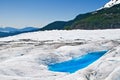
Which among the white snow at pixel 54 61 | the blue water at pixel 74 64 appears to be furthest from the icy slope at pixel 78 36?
the blue water at pixel 74 64

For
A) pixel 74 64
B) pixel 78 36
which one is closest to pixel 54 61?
pixel 74 64

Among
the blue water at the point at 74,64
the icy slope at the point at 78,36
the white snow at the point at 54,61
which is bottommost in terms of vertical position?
the blue water at the point at 74,64

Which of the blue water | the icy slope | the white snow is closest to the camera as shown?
the white snow

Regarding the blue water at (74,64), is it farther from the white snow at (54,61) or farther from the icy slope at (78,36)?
the icy slope at (78,36)

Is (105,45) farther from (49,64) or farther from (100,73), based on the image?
(100,73)

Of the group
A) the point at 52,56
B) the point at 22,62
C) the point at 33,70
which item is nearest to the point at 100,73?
the point at 33,70

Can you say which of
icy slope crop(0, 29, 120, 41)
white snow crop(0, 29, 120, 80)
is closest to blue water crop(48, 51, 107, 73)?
white snow crop(0, 29, 120, 80)

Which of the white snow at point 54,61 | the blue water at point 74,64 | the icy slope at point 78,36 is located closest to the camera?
the white snow at point 54,61

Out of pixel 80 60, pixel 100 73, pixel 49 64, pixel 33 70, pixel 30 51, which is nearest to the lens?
pixel 100 73

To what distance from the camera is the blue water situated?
123 feet

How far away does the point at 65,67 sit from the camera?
127 ft

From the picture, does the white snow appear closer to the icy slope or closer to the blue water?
the blue water

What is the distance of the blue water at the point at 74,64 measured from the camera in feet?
123

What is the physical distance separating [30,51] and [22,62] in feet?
34.6
